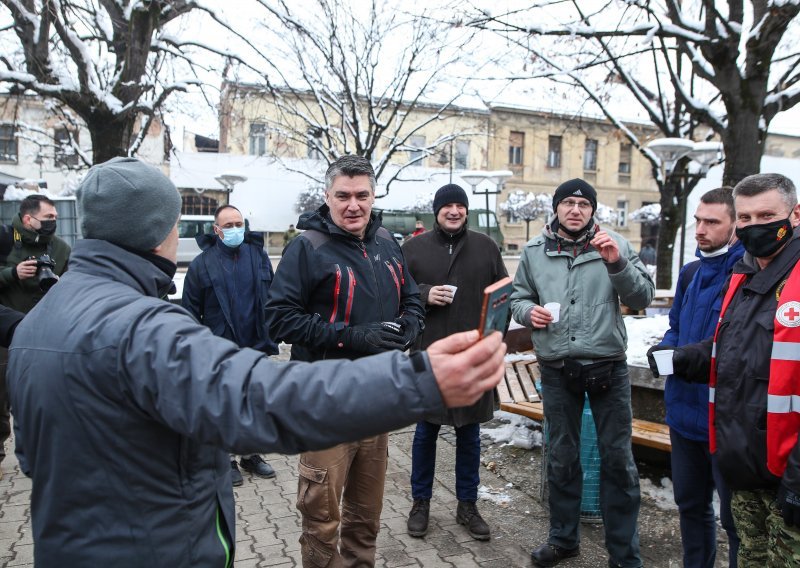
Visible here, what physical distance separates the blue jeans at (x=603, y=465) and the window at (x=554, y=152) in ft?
130

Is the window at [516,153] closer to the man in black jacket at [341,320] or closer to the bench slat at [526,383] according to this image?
the bench slat at [526,383]

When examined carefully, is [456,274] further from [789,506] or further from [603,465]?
[789,506]

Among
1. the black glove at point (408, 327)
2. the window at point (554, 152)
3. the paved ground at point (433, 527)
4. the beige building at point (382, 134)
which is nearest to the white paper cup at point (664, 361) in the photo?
the black glove at point (408, 327)

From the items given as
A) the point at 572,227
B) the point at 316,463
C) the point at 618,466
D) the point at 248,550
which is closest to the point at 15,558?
the point at 248,550

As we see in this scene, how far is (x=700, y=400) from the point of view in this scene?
9.94ft

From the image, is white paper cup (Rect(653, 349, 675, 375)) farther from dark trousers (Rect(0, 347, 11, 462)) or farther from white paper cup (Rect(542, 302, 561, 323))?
dark trousers (Rect(0, 347, 11, 462))

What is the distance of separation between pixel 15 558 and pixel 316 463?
212 centimetres

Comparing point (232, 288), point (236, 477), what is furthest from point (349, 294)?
point (236, 477)

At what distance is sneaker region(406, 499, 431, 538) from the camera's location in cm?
387

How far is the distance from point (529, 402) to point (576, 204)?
2271 millimetres

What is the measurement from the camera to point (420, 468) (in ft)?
13.2

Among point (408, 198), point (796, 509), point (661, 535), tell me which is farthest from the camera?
point (408, 198)

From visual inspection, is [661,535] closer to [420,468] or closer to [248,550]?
[420,468]

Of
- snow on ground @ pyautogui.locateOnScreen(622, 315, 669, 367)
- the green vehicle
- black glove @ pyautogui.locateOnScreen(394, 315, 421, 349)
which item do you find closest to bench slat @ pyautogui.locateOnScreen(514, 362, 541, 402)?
snow on ground @ pyautogui.locateOnScreen(622, 315, 669, 367)
